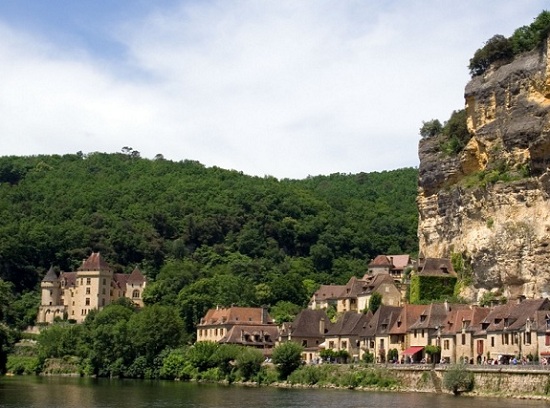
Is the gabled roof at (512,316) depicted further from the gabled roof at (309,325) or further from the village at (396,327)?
the gabled roof at (309,325)

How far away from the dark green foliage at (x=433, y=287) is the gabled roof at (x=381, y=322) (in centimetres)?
700

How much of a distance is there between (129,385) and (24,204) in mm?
100723

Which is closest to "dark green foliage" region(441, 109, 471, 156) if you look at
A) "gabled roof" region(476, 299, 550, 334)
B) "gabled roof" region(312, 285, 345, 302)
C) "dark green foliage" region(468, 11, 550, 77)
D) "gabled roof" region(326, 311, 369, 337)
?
"dark green foliage" region(468, 11, 550, 77)

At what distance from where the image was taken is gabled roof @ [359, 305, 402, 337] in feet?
277

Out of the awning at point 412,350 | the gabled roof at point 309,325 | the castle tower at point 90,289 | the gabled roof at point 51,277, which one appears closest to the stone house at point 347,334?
the gabled roof at point 309,325

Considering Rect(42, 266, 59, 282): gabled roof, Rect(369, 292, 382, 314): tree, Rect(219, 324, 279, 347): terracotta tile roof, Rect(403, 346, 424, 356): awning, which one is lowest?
Rect(403, 346, 424, 356): awning

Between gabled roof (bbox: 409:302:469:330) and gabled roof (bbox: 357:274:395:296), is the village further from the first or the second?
gabled roof (bbox: 357:274:395:296)

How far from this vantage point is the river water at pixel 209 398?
6081cm

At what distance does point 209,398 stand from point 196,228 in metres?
104

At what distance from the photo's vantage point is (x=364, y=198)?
19575cm

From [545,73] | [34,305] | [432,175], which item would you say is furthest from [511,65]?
[34,305]

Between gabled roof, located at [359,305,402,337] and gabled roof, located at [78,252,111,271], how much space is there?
223 ft

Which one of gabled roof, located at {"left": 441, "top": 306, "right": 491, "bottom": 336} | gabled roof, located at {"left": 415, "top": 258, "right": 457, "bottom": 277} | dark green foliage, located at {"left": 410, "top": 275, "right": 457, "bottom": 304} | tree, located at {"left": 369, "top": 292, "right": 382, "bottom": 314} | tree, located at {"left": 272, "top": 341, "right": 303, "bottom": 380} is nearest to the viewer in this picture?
gabled roof, located at {"left": 441, "top": 306, "right": 491, "bottom": 336}

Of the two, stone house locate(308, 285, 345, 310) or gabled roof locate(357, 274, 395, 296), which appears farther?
stone house locate(308, 285, 345, 310)
